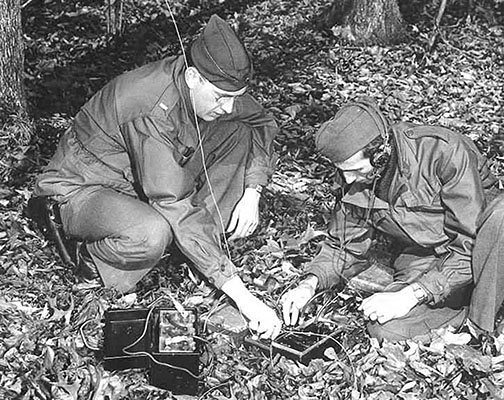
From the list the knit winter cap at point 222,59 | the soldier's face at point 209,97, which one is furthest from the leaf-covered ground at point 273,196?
the knit winter cap at point 222,59

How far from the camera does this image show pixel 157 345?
355 cm

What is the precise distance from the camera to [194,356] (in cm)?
343

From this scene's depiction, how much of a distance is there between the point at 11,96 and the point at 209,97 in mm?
2160

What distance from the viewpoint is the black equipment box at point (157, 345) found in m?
3.43

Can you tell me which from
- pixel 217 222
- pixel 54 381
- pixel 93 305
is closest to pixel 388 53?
pixel 217 222

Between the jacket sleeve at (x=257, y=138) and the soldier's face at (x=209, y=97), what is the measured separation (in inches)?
20.7

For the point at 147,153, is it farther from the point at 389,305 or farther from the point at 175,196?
the point at 389,305

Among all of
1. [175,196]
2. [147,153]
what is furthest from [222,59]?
[175,196]

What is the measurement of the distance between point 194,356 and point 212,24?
1511 mm

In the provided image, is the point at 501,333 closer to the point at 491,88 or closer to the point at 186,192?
the point at 186,192

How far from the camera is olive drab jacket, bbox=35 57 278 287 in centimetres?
373

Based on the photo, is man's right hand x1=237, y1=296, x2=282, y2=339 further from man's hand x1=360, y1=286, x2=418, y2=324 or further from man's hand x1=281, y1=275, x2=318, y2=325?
man's hand x1=360, y1=286, x2=418, y2=324

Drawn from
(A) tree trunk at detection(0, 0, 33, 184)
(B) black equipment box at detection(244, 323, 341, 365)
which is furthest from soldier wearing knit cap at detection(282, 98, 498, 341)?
(A) tree trunk at detection(0, 0, 33, 184)

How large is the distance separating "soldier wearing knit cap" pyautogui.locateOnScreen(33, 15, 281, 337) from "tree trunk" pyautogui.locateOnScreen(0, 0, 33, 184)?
124cm
